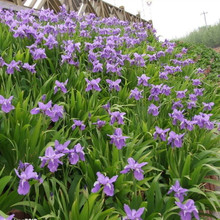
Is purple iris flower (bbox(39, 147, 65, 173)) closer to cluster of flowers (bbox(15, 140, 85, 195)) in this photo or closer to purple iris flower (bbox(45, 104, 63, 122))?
cluster of flowers (bbox(15, 140, 85, 195))

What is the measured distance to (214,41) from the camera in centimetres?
1630


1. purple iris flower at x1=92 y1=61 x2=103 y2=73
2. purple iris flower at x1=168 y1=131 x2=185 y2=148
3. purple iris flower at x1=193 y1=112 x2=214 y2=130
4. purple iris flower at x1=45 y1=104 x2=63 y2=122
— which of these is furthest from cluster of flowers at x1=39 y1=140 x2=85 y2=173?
purple iris flower at x1=92 y1=61 x2=103 y2=73

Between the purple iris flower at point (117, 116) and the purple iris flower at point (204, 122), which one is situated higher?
the purple iris flower at point (204, 122)

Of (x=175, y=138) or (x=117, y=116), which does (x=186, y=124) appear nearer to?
(x=175, y=138)

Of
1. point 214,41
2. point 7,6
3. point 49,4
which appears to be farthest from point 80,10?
point 214,41

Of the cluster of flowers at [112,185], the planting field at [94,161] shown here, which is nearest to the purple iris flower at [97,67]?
the planting field at [94,161]

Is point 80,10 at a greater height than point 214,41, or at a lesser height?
lesser

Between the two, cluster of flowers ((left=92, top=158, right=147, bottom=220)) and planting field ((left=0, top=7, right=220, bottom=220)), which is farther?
planting field ((left=0, top=7, right=220, bottom=220))

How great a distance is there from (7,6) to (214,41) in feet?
45.3

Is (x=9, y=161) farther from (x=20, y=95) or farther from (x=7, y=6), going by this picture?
(x=7, y=6)

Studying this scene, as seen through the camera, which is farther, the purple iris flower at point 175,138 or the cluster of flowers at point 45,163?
the purple iris flower at point 175,138

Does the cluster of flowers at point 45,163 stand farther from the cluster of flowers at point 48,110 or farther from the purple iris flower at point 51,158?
the cluster of flowers at point 48,110

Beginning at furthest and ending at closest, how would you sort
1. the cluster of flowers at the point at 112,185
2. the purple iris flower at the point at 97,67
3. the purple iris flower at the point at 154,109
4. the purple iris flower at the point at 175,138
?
the purple iris flower at the point at 97,67 → the purple iris flower at the point at 154,109 → the purple iris flower at the point at 175,138 → the cluster of flowers at the point at 112,185

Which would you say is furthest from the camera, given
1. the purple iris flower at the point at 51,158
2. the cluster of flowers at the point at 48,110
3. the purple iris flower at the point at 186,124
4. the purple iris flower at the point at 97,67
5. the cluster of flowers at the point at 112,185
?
the purple iris flower at the point at 97,67
